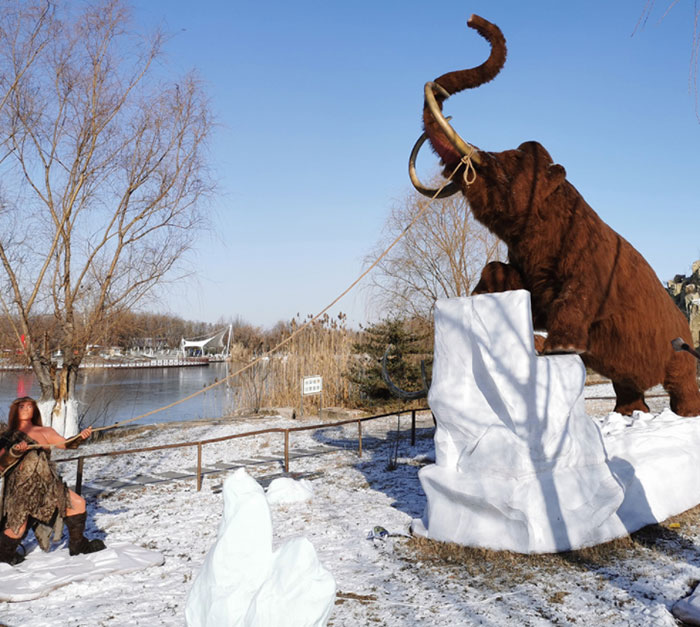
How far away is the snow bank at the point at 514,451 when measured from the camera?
12.7 ft

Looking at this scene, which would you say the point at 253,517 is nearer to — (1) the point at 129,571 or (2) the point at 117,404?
(1) the point at 129,571

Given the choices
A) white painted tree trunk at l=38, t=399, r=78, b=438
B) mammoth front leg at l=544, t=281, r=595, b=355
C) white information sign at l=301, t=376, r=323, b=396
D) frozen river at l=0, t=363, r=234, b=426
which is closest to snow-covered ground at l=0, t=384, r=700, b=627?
mammoth front leg at l=544, t=281, r=595, b=355

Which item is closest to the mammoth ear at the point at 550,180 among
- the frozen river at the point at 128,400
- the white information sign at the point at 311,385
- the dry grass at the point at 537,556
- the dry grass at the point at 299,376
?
the dry grass at the point at 537,556

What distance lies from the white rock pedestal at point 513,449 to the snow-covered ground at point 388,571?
0.15m

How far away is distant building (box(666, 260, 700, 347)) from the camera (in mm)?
20828

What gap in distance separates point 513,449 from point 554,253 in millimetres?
1425

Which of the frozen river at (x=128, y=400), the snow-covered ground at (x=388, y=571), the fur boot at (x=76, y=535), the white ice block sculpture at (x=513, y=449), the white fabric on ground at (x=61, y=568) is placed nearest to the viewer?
the snow-covered ground at (x=388, y=571)

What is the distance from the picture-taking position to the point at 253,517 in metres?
1.66

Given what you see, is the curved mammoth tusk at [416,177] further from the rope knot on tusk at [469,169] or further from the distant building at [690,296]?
the distant building at [690,296]

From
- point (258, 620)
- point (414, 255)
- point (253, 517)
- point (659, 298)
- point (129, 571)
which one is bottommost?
point (129, 571)

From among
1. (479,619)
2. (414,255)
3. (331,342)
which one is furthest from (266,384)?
(479,619)

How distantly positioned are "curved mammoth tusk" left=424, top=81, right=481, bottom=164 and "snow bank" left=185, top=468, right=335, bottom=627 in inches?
115

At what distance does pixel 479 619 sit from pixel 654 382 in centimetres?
272

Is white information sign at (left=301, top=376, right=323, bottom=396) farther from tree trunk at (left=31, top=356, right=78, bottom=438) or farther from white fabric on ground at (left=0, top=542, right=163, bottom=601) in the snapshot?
white fabric on ground at (left=0, top=542, right=163, bottom=601)
